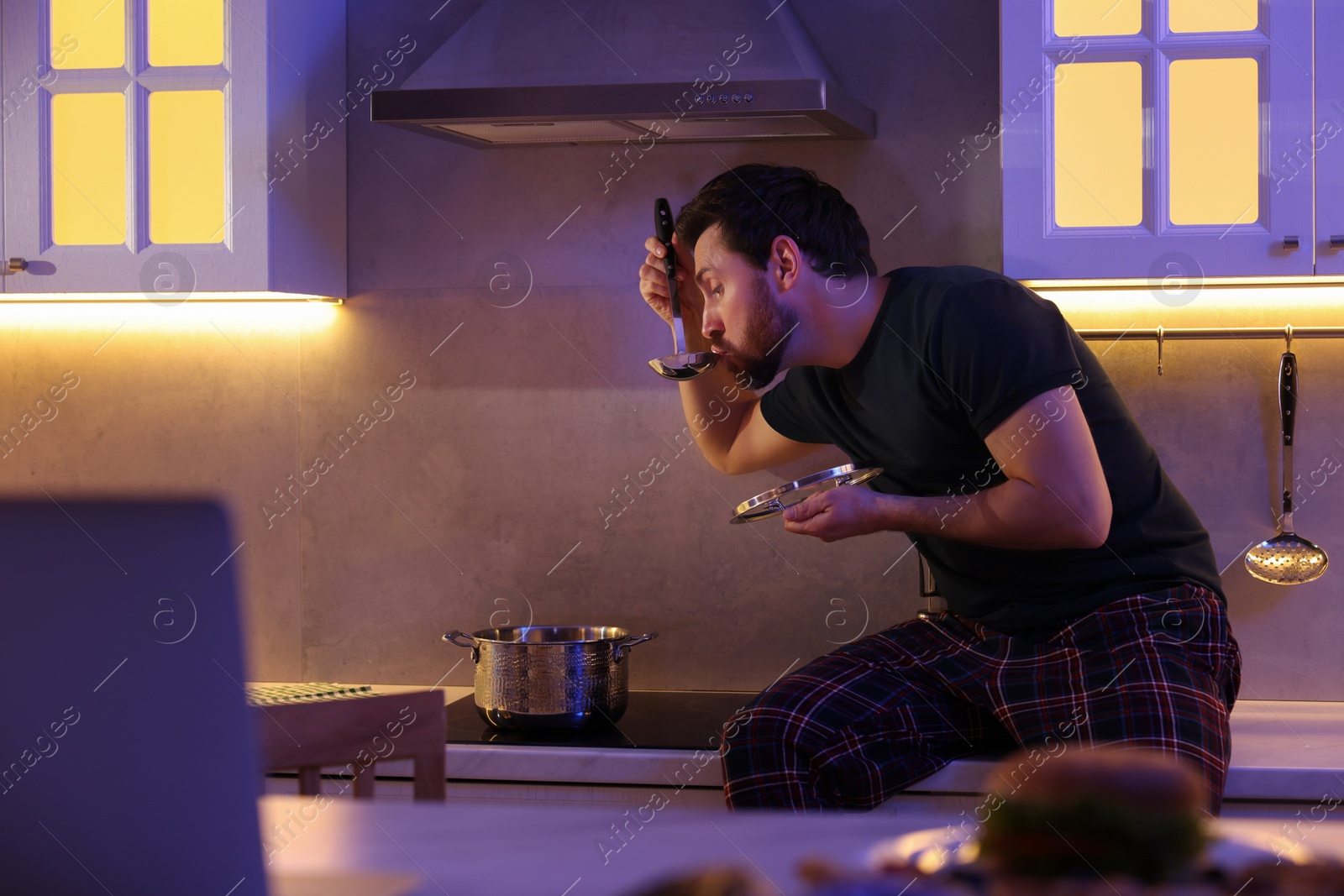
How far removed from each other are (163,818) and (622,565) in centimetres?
169

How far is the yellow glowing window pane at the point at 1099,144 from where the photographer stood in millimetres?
1836

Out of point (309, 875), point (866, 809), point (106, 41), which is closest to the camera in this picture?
point (309, 875)

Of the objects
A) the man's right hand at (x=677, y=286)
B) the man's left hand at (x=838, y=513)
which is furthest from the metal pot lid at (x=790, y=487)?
the man's right hand at (x=677, y=286)

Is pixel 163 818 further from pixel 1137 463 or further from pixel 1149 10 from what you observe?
pixel 1149 10

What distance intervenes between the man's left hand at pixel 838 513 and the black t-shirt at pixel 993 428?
0.44 feet

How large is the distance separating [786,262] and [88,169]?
3.88 ft

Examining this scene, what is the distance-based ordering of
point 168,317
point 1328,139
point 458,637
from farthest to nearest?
point 168,317 → point 458,637 → point 1328,139

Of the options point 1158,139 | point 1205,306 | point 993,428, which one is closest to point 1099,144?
point 1158,139

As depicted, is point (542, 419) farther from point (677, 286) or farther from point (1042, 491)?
point (1042, 491)

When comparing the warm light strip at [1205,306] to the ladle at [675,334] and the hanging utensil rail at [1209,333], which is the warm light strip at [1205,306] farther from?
the ladle at [675,334]

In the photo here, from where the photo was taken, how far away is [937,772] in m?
1.68

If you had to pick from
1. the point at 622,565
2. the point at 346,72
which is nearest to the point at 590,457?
the point at 622,565

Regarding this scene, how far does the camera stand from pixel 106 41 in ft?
6.84

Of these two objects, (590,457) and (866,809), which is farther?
(590,457)
